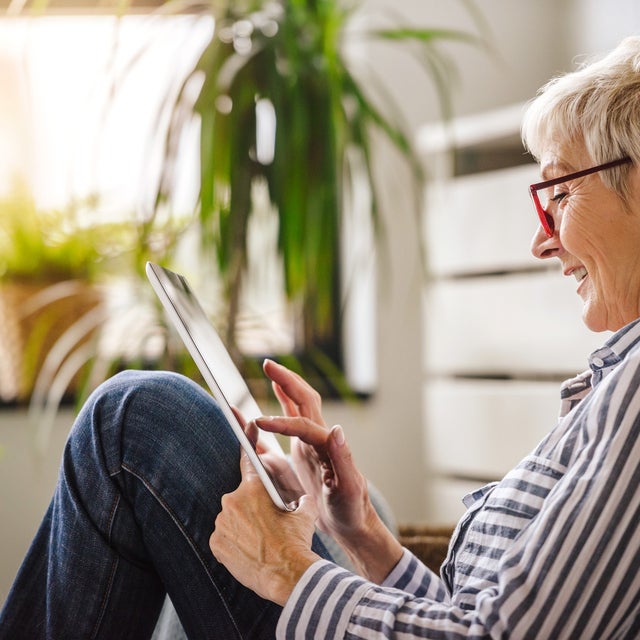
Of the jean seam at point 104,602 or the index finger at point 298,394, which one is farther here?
the index finger at point 298,394

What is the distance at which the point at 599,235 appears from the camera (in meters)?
0.97

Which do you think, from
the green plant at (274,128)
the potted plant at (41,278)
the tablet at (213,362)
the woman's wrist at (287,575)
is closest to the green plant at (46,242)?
the potted plant at (41,278)

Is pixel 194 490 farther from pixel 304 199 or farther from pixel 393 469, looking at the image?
pixel 393 469

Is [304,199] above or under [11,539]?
above

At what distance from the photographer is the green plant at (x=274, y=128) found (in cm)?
197

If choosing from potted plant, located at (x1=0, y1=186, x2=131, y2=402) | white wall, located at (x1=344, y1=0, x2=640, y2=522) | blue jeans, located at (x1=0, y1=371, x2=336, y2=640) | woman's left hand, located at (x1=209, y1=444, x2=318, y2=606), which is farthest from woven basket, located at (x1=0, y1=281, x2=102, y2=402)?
woman's left hand, located at (x1=209, y1=444, x2=318, y2=606)

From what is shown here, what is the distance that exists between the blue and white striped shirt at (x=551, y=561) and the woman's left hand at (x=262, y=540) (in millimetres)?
31

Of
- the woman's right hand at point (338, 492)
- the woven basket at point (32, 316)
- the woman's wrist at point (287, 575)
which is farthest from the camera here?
the woven basket at point (32, 316)

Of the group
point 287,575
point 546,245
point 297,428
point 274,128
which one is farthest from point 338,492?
point 274,128

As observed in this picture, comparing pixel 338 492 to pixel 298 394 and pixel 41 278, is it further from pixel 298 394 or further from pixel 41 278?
pixel 41 278

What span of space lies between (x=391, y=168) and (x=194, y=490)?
1875mm

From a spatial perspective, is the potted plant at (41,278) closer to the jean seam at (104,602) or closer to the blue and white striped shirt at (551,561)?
the jean seam at (104,602)

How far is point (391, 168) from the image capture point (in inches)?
109

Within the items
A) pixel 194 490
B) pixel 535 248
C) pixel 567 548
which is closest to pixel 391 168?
pixel 535 248
